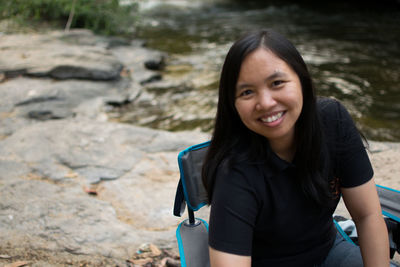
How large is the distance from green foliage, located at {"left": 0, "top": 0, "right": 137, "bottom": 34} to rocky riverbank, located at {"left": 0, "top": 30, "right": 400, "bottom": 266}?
3022mm

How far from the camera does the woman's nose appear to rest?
1.36m

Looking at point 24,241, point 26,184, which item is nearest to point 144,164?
point 26,184

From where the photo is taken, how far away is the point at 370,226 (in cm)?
161

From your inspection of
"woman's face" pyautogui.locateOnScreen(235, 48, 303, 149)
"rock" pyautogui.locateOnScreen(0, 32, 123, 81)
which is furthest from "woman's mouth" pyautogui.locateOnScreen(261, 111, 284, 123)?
"rock" pyautogui.locateOnScreen(0, 32, 123, 81)

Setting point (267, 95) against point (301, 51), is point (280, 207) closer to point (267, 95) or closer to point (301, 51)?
point (267, 95)

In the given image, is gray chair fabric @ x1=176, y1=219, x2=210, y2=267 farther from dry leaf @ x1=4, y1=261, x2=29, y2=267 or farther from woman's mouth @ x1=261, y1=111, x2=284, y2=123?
dry leaf @ x1=4, y1=261, x2=29, y2=267

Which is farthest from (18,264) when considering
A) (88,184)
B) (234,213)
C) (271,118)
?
(271,118)

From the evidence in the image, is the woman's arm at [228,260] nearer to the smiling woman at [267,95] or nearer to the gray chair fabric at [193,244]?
the gray chair fabric at [193,244]

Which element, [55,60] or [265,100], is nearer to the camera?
[265,100]

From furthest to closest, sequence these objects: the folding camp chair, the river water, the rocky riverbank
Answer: the river water
the rocky riverbank
the folding camp chair

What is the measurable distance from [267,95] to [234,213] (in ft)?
1.44

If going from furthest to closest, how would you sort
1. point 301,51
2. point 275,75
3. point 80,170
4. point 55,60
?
1. point 301,51
2. point 55,60
3. point 80,170
4. point 275,75

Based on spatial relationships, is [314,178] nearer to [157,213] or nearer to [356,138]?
[356,138]

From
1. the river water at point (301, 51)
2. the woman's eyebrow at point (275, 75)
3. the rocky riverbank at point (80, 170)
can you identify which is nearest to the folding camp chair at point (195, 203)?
the woman's eyebrow at point (275, 75)
